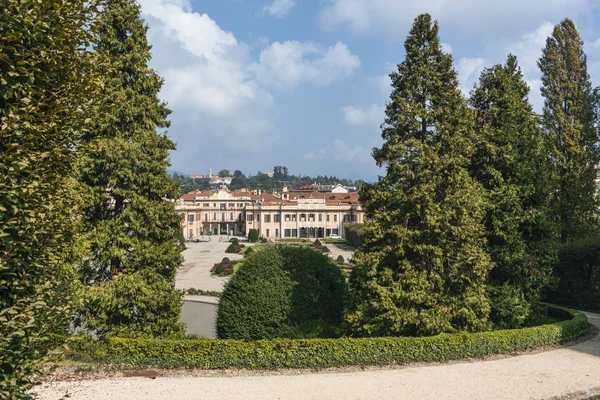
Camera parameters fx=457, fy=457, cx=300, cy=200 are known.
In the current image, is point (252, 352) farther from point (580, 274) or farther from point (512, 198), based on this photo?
point (580, 274)

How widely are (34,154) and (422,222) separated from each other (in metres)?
10.5

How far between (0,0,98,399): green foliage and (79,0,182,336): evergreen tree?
7.48 metres

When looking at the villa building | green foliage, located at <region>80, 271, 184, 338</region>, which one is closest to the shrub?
green foliage, located at <region>80, 271, 184, 338</region>

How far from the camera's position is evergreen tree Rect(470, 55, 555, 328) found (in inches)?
590

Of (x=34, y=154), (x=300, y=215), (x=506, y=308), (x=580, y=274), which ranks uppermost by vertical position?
(x=300, y=215)

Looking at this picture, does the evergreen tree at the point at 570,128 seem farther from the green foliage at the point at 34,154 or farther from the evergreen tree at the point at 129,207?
the green foliage at the point at 34,154

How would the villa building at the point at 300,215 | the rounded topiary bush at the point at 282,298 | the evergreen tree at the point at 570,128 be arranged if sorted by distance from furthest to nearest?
the villa building at the point at 300,215, the evergreen tree at the point at 570,128, the rounded topiary bush at the point at 282,298

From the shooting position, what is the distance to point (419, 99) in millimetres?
14188

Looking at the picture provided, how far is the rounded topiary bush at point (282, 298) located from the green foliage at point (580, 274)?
13476 millimetres

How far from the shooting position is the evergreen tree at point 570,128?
2406cm

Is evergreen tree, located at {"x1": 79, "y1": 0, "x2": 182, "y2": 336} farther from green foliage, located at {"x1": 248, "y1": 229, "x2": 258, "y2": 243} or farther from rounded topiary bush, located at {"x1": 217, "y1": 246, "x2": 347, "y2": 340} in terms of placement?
green foliage, located at {"x1": 248, "y1": 229, "x2": 258, "y2": 243}

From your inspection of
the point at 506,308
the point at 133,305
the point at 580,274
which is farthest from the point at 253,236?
the point at 506,308

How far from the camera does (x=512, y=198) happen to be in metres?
15.1

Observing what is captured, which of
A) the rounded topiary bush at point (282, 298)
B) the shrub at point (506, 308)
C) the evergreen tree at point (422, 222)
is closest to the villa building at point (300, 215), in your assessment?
the shrub at point (506, 308)
